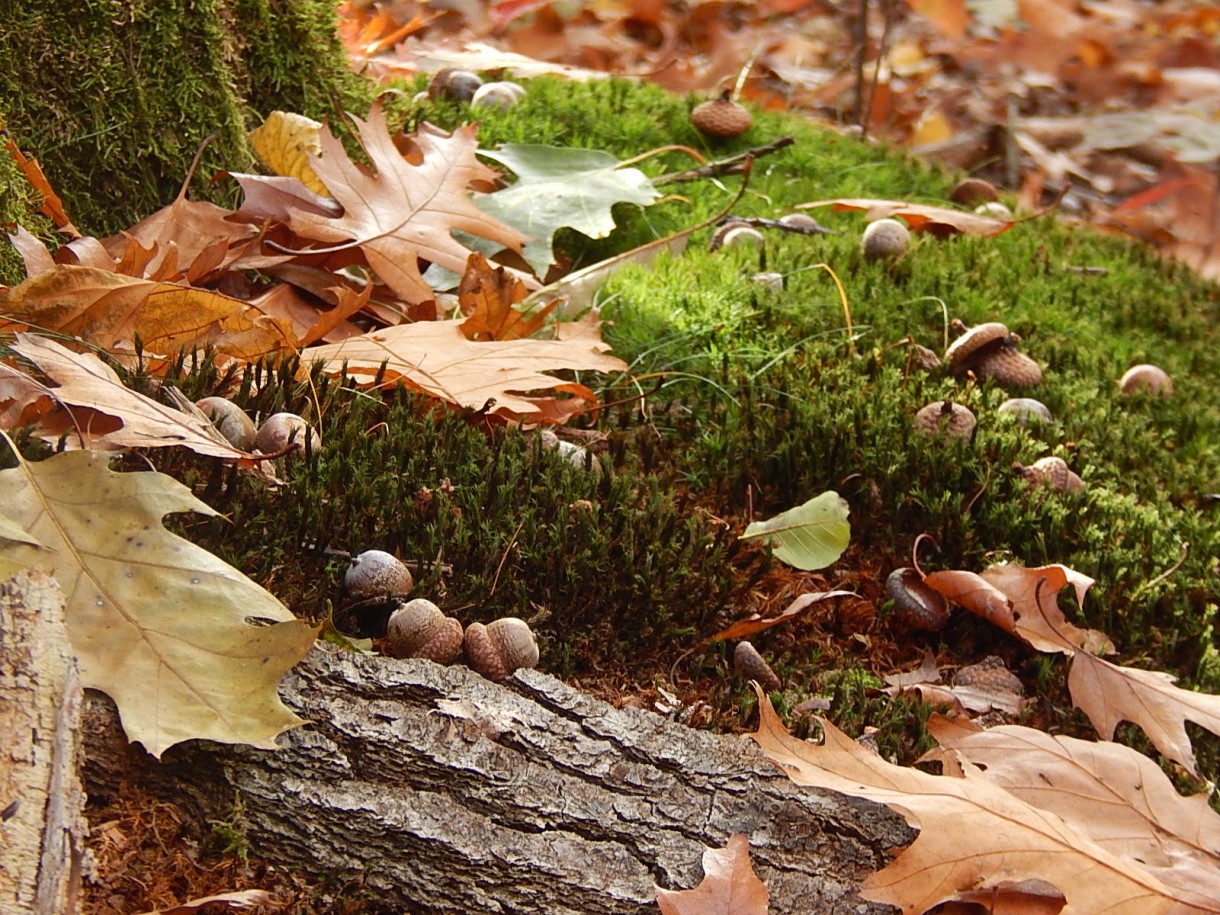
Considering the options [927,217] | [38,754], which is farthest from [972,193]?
[38,754]

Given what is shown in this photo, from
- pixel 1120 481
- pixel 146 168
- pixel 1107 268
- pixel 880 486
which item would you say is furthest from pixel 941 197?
pixel 146 168

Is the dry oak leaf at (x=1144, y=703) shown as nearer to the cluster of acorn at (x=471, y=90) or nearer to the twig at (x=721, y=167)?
the twig at (x=721, y=167)

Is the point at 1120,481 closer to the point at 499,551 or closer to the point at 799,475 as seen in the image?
the point at 799,475

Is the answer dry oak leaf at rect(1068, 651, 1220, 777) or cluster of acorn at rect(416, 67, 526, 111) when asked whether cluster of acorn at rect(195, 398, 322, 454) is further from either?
cluster of acorn at rect(416, 67, 526, 111)

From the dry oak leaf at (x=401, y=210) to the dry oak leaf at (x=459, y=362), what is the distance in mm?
341

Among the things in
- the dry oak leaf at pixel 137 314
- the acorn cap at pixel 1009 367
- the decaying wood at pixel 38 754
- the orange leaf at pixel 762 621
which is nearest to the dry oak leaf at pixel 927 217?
the acorn cap at pixel 1009 367

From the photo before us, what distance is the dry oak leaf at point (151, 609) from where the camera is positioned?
1.45 meters

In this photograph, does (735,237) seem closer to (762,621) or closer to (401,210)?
(401,210)

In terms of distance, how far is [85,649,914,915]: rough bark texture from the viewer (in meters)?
1.53

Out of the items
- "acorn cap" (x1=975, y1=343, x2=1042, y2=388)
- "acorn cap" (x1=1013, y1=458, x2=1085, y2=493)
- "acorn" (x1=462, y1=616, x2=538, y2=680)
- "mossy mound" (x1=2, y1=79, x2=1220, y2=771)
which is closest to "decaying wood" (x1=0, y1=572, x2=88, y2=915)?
"mossy mound" (x1=2, y1=79, x2=1220, y2=771)

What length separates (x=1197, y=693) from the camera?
2166mm

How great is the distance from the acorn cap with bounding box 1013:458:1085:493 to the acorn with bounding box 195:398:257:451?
1.70 meters

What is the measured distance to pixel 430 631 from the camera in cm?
183

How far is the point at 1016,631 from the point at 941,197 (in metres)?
2.62
